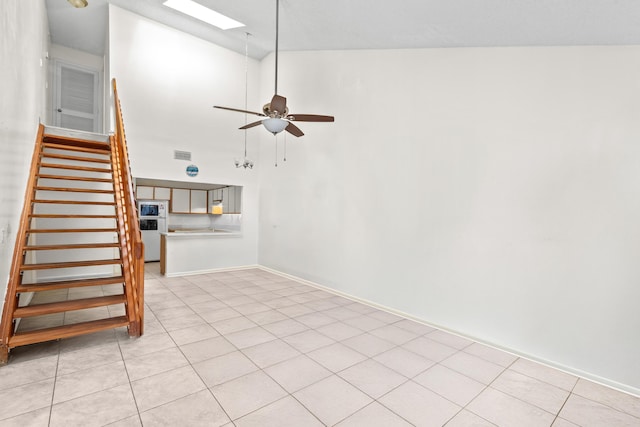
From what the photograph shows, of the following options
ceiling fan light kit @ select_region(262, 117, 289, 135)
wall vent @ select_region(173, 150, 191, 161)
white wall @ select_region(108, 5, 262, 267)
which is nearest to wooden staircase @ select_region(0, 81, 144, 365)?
white wall @ select_region(108, 5, 262, 267)

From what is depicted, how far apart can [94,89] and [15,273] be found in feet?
20.9

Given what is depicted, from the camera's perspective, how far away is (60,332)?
2.96 metres

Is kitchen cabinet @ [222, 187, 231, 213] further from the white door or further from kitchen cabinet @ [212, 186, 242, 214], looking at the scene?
the white door

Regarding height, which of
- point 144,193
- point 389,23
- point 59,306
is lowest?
point 59,306

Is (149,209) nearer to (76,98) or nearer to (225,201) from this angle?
(225,201)

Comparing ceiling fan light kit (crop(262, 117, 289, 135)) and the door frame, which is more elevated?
the door frame

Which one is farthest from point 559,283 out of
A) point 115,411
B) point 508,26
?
point 115,411

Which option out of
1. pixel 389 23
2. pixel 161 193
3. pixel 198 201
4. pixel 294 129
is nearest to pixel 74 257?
pixel 161 193

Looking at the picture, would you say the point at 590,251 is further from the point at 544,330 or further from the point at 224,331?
the point at 224,331

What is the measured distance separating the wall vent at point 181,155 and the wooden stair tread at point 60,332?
12.6 ft

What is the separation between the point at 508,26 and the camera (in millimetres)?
2932

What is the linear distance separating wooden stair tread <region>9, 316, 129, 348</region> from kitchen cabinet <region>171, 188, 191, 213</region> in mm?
5552

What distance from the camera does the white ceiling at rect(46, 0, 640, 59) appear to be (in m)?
2.51

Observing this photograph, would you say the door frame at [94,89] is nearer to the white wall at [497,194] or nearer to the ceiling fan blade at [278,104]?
the white wall at [497,194]
